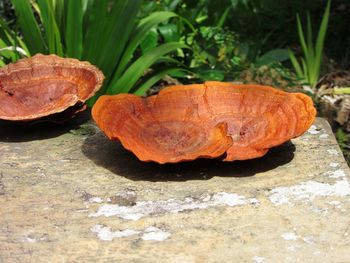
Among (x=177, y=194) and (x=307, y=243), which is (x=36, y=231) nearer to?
(x=177, y=194)

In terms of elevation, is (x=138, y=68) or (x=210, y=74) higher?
(x=138, y=68)

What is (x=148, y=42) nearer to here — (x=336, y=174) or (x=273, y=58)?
(x=273, y=58)

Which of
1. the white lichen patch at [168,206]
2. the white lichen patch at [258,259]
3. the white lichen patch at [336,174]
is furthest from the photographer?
the white lichen patch at [336,174]

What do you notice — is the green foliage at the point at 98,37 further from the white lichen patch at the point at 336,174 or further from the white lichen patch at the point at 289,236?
the white lichen patch at the point at 289,236

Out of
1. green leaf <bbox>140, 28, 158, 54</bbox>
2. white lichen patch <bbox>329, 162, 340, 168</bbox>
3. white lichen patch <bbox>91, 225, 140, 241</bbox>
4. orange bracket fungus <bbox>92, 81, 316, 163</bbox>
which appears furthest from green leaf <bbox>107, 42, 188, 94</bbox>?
white lichen patch <bbox>91, 225, 140, 241</bbox>

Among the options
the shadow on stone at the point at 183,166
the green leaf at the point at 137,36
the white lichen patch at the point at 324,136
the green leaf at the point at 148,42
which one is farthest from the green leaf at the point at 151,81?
the white lichen patch at the point at 324,136

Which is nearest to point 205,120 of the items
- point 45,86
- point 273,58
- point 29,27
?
point 45,86
